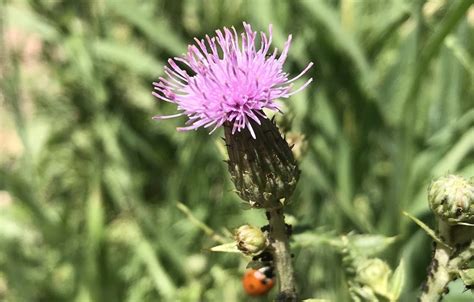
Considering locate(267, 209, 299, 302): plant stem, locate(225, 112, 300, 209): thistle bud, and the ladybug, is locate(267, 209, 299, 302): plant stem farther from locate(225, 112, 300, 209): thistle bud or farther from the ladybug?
the ladybug

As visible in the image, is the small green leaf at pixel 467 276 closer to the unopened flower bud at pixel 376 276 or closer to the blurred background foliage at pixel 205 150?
the unopened flower bud at pixel 376 276

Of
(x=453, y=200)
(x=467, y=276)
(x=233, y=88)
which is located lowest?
(x=467, y=276)

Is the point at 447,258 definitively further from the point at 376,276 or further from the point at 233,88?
the point at 233,88

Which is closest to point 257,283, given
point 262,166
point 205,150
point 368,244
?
point 368,244

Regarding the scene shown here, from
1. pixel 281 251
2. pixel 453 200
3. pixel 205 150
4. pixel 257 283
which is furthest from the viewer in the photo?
pixel 205 150

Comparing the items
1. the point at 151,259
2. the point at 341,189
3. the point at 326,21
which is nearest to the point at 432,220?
the point at 341,189

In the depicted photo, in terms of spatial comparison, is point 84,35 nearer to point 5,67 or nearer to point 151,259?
point 5,67

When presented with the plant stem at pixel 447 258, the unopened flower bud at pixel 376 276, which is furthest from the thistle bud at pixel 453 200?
the unopened flower bud at pixel 376 276

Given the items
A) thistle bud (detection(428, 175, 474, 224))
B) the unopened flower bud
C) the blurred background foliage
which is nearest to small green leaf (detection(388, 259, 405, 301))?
the unopened flower bud
